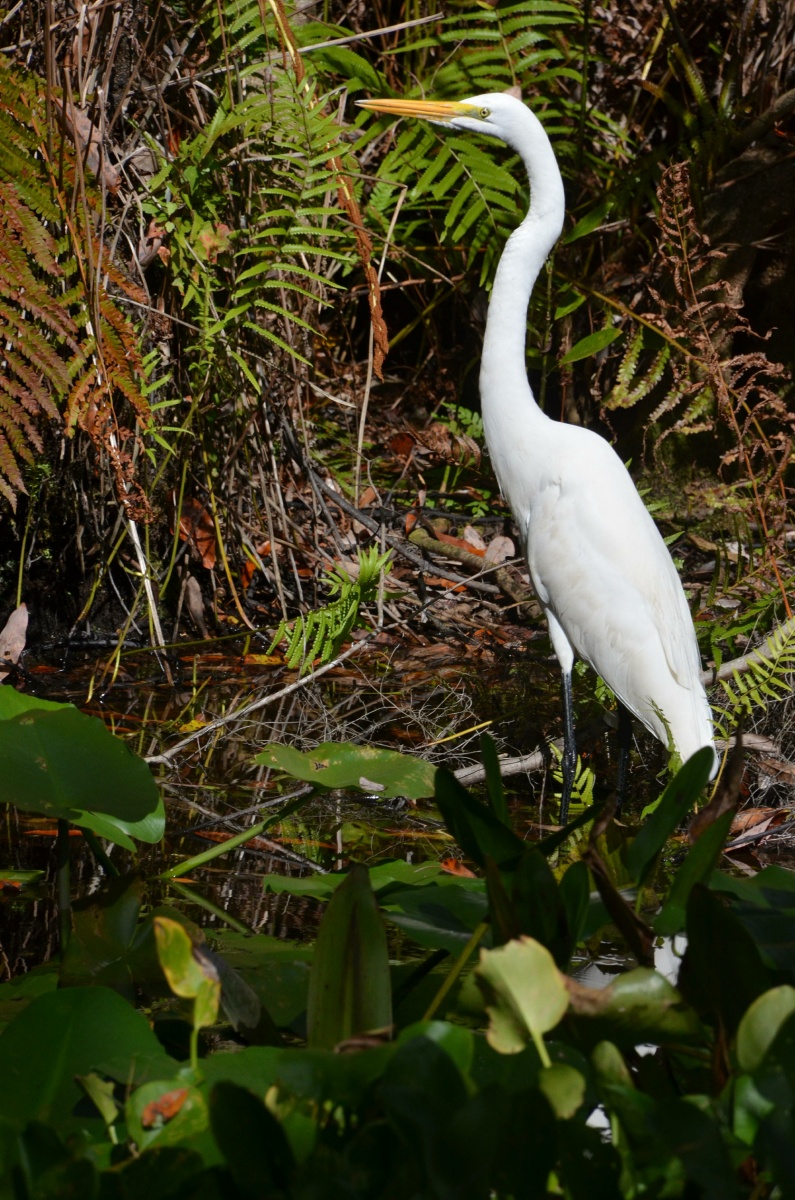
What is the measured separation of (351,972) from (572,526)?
2031mm

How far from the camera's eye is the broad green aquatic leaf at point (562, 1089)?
0.69 metres

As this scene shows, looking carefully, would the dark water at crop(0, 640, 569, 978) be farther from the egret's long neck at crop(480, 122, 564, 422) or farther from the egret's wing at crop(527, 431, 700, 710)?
the egret's long neck at crop(480, 122, 564, 422)

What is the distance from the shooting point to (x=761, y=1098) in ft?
2.38

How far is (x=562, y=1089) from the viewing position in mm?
699

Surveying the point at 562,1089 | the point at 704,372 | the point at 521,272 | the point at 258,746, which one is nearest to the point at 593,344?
the point at 704,372

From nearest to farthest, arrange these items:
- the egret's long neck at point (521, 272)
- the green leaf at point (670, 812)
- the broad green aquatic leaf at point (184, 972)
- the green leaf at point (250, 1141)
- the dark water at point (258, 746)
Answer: the green leaf at point (250, 1141) < the broad green aquatic leaf at point (184, 972) < the green leaf at point (670, 812) < the dark water at point (258, 746) < the egret's long neck at point (521, 272)

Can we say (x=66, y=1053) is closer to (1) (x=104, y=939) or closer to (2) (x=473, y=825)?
(1) (x=104, y=939)

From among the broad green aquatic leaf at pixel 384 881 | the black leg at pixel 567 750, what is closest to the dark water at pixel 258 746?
the black leg at pixel 567 750

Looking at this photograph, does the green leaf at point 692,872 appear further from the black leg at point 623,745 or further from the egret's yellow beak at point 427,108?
the egret's yellow beak at point 427,108

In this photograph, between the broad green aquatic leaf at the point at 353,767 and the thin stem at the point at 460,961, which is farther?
the broad green aquatic leaf at the point at 353,767

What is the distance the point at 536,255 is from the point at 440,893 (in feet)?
6.92

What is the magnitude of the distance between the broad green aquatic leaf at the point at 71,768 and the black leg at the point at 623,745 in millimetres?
1701

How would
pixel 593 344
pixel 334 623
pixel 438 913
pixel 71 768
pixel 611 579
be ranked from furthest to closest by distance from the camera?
pixel 593 344 < pixel 611 579 < pixel 334 623 < pixel 71 768 < pixel 438 913

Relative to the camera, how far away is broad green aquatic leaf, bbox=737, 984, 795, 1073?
718 mm
